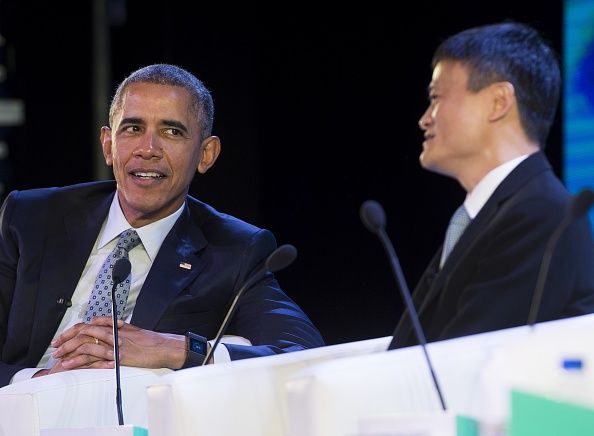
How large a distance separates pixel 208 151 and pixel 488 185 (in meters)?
1.26

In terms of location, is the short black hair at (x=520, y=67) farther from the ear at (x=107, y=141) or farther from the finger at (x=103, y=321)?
the ear at (x=107, y=141)

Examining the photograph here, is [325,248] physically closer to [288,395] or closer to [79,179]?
[79,179]

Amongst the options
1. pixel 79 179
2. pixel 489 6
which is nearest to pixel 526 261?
pixel 489 6

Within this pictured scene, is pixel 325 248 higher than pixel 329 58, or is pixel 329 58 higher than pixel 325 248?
pixel 329 58

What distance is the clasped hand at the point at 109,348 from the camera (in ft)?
9.15

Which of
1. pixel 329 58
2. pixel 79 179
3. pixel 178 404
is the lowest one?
pixel 178 404

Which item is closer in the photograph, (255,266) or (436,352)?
(436,352)

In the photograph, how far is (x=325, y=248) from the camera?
191 inches

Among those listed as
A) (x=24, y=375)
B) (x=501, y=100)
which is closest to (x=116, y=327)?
(x=24, y=375)

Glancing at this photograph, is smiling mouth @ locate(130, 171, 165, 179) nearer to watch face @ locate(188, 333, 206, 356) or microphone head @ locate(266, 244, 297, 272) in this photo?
watch face @ locate(188, 333, 206, 356)

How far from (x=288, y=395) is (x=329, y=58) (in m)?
3.03

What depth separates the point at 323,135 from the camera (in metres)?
4.81

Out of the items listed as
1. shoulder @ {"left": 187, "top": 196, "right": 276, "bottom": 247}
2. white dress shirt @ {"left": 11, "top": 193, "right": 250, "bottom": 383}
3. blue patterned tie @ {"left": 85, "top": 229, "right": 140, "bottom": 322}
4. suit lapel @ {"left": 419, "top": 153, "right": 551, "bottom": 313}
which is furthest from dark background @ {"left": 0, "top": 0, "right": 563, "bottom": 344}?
suit lapel @ {"left": 419, "top": 153, "right": 551, "bottom": 313}

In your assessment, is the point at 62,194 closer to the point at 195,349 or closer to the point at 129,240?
the point at 129,240
